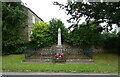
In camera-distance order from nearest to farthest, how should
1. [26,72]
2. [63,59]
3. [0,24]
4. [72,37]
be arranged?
[0,24], [26,72], [63,59], [72,37]

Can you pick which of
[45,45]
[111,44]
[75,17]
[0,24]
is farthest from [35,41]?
[111,44]

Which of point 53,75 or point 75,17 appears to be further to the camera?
point 75,17

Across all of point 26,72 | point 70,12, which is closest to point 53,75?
point 26,72

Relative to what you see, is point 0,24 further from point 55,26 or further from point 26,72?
point 55,26

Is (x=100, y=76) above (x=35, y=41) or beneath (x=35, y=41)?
beneath

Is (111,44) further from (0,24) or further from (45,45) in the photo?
(45,45)

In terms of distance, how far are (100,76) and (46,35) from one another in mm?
10745

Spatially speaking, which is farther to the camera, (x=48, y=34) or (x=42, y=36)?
(x=48, y=34)

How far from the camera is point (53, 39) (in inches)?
669

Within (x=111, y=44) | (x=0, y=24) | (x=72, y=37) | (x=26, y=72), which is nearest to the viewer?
(x=111, y=44)

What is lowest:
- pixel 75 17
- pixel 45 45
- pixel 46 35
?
pixel 45 45

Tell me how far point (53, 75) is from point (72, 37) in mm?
9966

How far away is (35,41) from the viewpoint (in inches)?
685

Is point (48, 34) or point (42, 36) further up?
point (48, 34)
